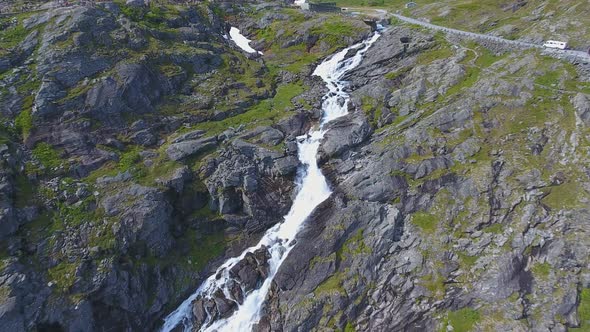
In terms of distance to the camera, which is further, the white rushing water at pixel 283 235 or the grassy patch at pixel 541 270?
the white rushing water at pixel 283 235

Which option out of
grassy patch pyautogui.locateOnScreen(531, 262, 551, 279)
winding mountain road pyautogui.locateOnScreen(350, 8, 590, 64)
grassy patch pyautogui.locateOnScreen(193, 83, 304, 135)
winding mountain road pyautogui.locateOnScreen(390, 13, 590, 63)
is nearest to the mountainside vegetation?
grassy patch pyautogui.locateOnScreen(531, 262, 551, 279)

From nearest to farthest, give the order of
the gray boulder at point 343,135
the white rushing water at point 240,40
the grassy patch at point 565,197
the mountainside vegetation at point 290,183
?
the mountainside vegetation at point 290,183
the grassy patch at point 565,197
the gray boulder at point 343,135
the white rushing water at point 240,40

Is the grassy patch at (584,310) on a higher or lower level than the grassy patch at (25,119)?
lower

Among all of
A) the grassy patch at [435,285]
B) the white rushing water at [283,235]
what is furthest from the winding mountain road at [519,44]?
the grassy patch at [435,285]

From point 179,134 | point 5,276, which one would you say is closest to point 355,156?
point 179,134

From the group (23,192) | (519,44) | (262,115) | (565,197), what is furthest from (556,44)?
(23,192)

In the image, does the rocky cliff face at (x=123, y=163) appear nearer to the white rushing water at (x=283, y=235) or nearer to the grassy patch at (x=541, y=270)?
the white rushing water at (x=283, y=235)

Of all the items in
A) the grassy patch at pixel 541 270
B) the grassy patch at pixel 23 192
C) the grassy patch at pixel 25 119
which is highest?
the grassy patch at pixel 25 119
